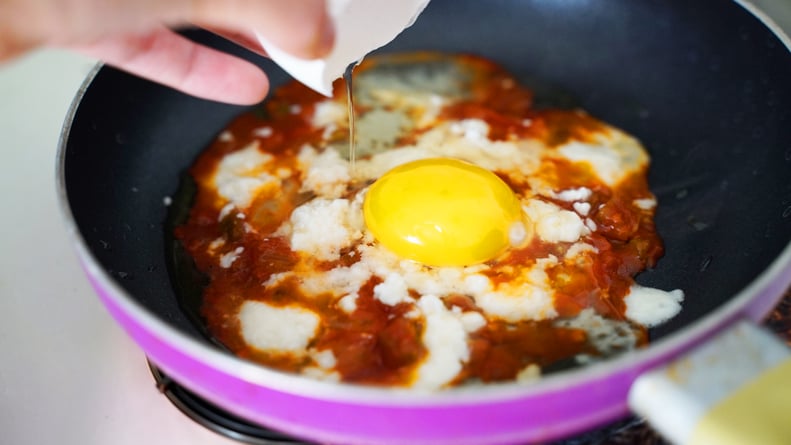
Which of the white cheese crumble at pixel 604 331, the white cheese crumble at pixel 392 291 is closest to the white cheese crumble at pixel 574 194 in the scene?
the white cheese crumble at pixel 604 331

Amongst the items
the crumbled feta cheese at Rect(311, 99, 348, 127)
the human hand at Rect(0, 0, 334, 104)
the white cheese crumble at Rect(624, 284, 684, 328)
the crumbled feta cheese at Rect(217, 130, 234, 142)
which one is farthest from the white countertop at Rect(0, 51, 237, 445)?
the white cheese crumble at Rect(624, 284, 684, 328)

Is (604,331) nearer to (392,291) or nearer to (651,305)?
(651,305)

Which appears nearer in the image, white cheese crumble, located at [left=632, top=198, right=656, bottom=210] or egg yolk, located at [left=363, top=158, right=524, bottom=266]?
egg yolk, located at [left=363, top=158, right=524, bottom=266]

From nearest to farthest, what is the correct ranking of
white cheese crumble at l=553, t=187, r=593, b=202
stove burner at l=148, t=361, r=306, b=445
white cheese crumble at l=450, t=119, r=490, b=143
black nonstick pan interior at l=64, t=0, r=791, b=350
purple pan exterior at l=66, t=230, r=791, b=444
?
purple pan exterior at l=66, t=230, r=791, b=444
stove burner at l=148, t=361, r=306, b=445
black nonstick pan interior at l=64, t=0, r=791, b=350
white cheese crumble at l=553, t=187, r=593, b=202
white cheese crumble at l=450, t=119, r=490, b=143

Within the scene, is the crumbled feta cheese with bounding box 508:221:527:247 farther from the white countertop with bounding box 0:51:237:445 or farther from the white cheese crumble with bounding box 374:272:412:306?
the white countertop with bounding box 0:51:237:445

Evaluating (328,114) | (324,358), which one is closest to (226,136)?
(328,114)

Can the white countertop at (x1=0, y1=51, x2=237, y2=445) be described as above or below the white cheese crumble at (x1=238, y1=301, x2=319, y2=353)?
below
